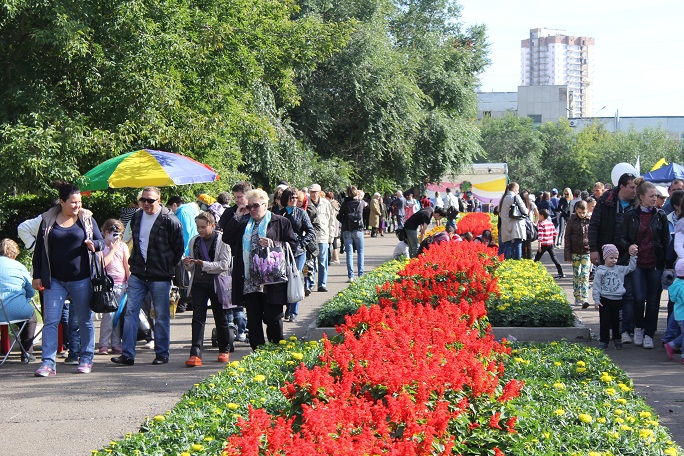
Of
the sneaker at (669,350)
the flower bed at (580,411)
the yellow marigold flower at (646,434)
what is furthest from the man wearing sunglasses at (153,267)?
the yellow marigold flower at (646,434)

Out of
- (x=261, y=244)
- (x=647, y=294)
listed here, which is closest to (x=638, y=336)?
(x=647, y=294)

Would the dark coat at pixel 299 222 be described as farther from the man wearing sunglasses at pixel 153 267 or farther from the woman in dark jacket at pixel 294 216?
the man wearing sunglasses at pixel 153 267

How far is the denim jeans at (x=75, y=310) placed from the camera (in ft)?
30.0

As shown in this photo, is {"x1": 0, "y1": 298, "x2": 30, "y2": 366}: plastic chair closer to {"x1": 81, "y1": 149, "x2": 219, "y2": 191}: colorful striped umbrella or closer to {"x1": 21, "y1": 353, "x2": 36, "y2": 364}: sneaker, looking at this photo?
{"x1": 21, "y1": 353, "x2": 36, "y2": 364}: sneaker

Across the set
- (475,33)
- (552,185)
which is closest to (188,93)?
(475,33)

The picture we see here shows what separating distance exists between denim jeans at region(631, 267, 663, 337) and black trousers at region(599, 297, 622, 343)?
0.27 metres

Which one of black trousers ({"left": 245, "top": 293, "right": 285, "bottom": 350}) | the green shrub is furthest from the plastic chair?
the green shrub

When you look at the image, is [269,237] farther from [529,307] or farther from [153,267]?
[529,307]

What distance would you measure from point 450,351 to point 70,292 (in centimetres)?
447

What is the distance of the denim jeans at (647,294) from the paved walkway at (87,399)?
14.3ft

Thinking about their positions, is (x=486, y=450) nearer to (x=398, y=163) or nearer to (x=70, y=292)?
(x=70, y=292)

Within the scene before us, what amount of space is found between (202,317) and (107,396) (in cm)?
168

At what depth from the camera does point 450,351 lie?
6.49 meters

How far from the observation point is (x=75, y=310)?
9.43 m
